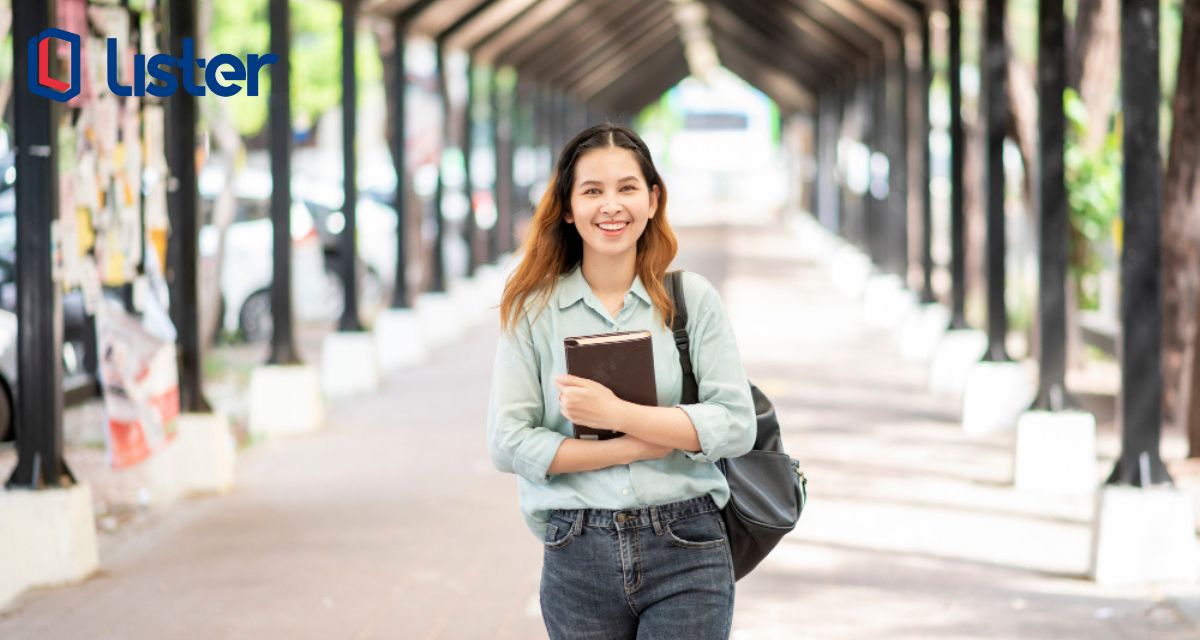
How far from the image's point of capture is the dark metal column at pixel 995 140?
36.1 feet

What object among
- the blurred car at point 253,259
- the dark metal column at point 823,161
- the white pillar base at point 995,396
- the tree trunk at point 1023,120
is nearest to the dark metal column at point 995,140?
the white pillar base at point 995,396

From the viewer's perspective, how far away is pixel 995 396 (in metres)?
11.2

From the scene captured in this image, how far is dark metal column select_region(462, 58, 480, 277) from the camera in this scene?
21719 millimetres

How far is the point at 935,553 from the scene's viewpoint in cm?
750

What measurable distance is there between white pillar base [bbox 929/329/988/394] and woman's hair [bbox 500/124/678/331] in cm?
1030

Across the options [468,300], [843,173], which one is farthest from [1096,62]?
[843,173]

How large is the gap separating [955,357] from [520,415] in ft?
35.0

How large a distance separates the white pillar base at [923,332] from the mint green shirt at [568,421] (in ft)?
42.2

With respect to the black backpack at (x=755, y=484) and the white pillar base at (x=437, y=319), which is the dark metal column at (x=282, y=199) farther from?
the black backpack at (x=755, y=484)

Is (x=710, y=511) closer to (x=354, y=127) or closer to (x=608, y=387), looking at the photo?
(x=608, y=387)

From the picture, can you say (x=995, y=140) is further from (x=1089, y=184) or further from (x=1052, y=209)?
(x=1089, y=184)

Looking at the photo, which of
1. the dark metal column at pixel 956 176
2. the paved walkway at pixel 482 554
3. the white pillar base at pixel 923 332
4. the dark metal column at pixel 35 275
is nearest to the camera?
the paved walkway at pixel 482 554

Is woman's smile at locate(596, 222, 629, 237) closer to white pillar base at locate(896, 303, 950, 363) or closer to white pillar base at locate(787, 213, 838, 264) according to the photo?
white pillar base at locate(896, 303, 950, 363)

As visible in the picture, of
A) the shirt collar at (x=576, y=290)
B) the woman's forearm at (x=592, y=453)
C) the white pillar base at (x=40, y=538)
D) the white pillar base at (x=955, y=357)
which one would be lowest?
the white pillar base at (x=40, y=538)
